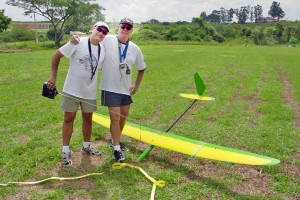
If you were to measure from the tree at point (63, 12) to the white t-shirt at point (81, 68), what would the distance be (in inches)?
A: 1914

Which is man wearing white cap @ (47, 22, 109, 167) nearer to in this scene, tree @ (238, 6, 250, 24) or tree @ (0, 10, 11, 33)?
tree @ (0, 10, 11, 33)

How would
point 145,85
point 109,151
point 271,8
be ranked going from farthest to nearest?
1. point 271,8
2. point 145,85
3. point 109,151

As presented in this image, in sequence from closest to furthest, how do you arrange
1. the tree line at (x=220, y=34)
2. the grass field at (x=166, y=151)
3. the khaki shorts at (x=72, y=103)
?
1. the grass field at (x=166, y=151)
2. the khaki shorts at (x=72, y=103)
3. the tree line at (x=220, y=34)

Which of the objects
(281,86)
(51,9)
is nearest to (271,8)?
(51,9)

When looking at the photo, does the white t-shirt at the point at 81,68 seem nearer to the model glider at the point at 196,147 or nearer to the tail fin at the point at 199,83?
the model glider at the point at 196,147

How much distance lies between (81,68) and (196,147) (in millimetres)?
2098

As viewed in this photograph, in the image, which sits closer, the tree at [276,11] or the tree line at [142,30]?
the tree line at [142,30]

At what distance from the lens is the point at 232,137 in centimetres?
617

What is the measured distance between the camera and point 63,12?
53.7 m

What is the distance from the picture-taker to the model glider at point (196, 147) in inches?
166

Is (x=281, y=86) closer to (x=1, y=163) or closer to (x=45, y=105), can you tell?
(x=45, y=105)

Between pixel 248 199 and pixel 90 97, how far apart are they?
2483 mm

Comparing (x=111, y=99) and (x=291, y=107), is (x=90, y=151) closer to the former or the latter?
(x=111, y=99)

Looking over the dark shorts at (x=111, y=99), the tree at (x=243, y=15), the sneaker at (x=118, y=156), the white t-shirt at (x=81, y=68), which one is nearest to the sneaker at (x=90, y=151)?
the sneaker at (x=118, y=156)
